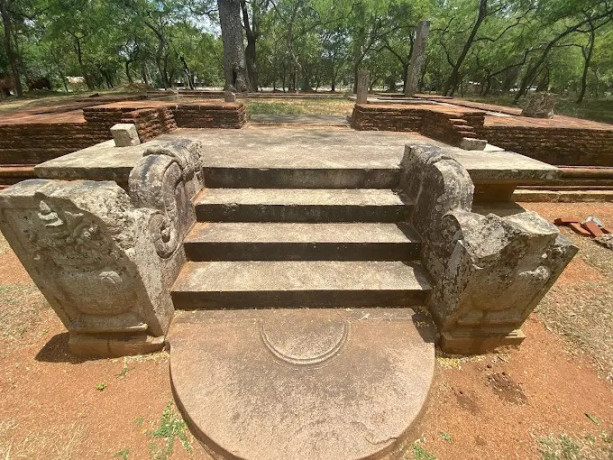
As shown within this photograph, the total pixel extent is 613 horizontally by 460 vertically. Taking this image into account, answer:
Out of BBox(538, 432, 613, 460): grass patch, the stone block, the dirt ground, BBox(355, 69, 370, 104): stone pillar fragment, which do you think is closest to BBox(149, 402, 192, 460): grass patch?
the dirt ground

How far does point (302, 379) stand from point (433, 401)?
0.96m

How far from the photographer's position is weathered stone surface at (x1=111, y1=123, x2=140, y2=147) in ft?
12.4

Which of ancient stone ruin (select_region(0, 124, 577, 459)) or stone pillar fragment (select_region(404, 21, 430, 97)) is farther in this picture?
stone pillar fragment (select_region(404, 21, 430, 97))

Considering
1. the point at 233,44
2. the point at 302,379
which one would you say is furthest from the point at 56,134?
the point at 233,44

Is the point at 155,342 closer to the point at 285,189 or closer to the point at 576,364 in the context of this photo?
the point at 285,189

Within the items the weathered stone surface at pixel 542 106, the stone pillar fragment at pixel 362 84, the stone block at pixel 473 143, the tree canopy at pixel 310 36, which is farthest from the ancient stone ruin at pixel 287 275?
the tree canopy at pixel 310 36

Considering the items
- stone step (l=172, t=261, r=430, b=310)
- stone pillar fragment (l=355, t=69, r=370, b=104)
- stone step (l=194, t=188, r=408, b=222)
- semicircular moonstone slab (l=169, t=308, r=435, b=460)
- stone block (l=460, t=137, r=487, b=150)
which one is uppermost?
stone pillar fragment (l=355, t=69, r=370, b=104)

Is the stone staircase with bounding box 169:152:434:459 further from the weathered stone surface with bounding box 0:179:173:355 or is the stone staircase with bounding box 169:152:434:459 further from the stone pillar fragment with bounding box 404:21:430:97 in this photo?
the stone pillar fragment with bounding box 404:21:430:97

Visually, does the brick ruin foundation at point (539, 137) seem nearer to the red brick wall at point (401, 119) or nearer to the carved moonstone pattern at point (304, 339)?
the red brick wall at point (401, 119)

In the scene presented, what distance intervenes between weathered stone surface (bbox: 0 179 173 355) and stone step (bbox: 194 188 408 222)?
0.93 metres

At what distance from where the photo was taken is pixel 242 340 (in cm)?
228

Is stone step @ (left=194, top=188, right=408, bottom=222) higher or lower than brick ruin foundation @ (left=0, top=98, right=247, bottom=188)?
lower

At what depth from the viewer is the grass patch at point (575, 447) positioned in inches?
69.4

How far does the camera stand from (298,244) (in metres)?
2.73
